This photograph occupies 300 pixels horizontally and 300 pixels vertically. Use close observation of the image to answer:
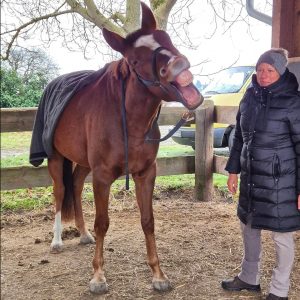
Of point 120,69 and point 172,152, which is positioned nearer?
point 120,69

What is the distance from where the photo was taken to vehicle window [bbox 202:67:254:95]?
804 cm

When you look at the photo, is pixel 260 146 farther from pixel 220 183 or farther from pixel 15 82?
pixel 220 183

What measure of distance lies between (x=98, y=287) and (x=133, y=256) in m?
0.63

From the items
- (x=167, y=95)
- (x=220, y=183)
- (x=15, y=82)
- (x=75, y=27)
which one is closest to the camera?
(x=15, y=82)

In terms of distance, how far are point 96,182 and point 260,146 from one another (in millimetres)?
1072

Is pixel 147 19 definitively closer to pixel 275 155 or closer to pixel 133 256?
pixel 275 155

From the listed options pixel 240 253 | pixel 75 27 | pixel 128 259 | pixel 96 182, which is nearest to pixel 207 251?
pixel 240 253

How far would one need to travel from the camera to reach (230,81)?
825 centimetres

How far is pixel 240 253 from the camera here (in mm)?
3158

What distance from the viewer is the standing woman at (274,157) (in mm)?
2227

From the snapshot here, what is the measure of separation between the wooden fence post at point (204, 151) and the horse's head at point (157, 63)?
92.4 inches

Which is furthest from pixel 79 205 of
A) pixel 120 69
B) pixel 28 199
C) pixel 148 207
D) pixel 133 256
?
pixel 120 69

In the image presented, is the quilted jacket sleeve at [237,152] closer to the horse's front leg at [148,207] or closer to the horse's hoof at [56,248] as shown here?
the horse's front leg at [148,207]

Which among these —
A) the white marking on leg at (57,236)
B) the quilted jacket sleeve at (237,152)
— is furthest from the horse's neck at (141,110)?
the white marking on leg at (57,236)
